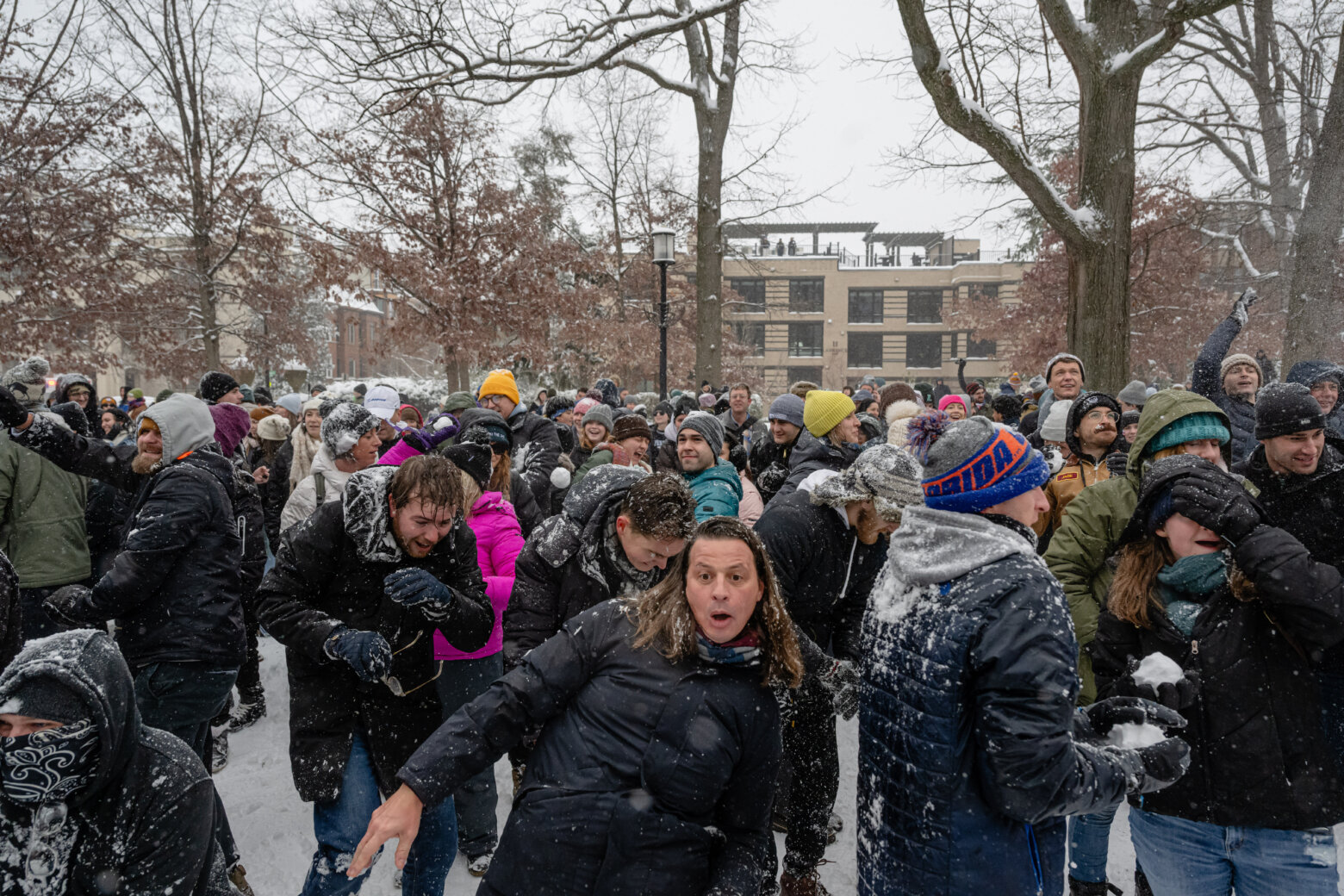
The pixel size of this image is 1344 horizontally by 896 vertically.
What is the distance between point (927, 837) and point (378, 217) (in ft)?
48.4

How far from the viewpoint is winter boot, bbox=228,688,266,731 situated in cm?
516

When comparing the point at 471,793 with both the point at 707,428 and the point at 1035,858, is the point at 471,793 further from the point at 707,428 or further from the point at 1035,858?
the point at 1035,858

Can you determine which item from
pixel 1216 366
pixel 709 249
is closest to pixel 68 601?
pixel 1216 366

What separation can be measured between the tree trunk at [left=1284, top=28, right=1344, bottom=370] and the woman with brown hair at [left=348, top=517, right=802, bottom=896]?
12930 mm


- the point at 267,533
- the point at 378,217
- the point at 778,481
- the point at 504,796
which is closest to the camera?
the point at 504,796

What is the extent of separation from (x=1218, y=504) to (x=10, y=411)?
5.17 m

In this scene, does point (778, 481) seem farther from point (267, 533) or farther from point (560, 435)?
point (267, 533)

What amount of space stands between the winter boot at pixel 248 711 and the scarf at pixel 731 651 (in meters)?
4.47

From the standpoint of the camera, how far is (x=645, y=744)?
195 cm

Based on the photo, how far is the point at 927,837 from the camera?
182 cm

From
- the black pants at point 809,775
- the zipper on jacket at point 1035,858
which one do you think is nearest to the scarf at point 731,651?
the zipper on jacket at point 1035,858

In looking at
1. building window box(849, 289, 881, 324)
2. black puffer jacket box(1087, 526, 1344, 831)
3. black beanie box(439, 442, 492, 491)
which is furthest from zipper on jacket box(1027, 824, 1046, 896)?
building window box(849, 289, 881, 324)

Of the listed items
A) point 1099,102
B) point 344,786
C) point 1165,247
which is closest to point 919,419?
point 344,786

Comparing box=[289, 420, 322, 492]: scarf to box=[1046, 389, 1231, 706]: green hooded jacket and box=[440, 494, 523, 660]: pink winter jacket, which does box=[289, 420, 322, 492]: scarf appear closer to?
box=[440, 494, 523, 660]: pink winter jacket
